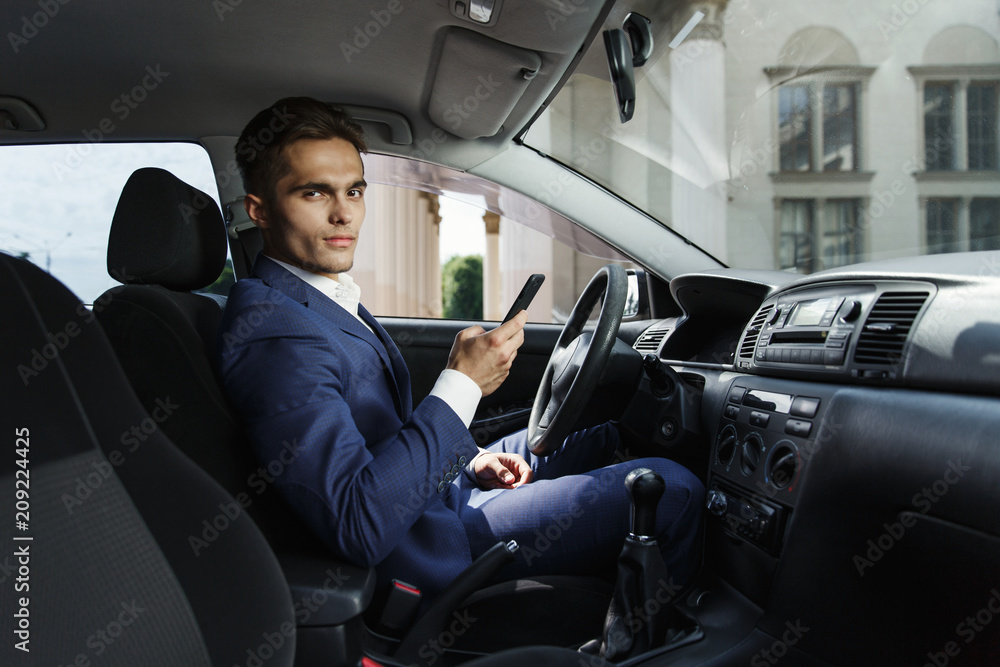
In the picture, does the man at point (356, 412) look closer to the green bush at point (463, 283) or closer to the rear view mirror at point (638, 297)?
the rear view mirror at point (638, 297)

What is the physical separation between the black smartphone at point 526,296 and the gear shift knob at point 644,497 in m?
0.35

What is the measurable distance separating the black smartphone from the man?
80mm

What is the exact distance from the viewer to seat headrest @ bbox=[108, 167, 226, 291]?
4.00 feet

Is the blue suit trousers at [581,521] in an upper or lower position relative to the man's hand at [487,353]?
lower

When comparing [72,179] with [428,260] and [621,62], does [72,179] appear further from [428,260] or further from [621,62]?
[428,260]

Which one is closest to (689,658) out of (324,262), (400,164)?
(324,262)

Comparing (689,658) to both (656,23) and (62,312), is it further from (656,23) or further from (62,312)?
(656,23)

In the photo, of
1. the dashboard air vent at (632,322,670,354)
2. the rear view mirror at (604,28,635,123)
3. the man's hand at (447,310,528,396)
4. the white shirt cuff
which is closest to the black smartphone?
the man's hand at (447,310,528,396)

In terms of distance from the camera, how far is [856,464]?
107 cm

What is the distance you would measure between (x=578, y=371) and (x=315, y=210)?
23.7 inches

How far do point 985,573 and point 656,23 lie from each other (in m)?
1.21

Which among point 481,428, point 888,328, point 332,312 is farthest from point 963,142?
point 332,312

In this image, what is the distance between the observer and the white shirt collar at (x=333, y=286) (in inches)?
50.9

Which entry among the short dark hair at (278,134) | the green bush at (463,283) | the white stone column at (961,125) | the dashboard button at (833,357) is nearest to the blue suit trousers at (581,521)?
the dashboard button at (833,357)
